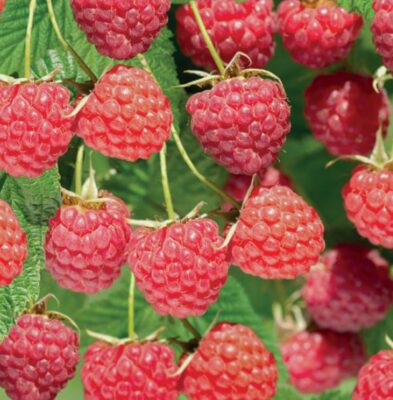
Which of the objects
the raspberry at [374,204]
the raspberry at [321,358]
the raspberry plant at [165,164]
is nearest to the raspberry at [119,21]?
the raspberry plant at [165,164]

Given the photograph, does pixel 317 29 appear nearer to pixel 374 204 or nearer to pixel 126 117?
pixel 374 204

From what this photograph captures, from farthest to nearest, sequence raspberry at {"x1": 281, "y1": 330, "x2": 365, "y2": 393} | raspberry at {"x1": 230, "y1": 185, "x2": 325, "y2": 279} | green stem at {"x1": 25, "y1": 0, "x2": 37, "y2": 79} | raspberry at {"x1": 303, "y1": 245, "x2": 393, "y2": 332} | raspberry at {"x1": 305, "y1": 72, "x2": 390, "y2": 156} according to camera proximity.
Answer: raspberry at {"x1": 281, "y1": 330, "x2": 365, "y2": 393} < raspberry at {"x1": 303, "y1": 245, "x2": 393, "y2": 332} < raspberry at {"x1": 305, "y1": 72, "x2": 390, "y2": 156} < raspberry at {"x1": 230, "y1": 185, "x2": 325, "y2": 279} < green stem at {"x1": 25, "y1": 0, "x2": 37, "y2": 79}

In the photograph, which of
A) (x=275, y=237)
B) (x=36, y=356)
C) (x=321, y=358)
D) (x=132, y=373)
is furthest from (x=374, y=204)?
(x=321, y=358)

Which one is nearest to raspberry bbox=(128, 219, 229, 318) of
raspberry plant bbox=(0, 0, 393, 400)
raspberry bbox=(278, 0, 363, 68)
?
raspberry plant bbox=(0, 0, 393, 400)

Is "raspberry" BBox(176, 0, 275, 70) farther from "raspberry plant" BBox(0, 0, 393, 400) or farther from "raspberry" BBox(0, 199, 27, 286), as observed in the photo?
"raspberry" BBox(0, 199, 27, 286)

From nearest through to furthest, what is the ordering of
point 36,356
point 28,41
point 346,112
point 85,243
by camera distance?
point 28,41
point 85,243
point 36,356
point 346,112

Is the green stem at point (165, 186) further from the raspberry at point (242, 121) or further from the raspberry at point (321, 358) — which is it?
the raspberry at point (321, 358)
